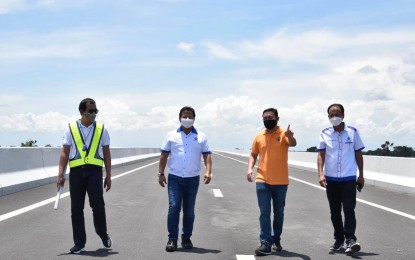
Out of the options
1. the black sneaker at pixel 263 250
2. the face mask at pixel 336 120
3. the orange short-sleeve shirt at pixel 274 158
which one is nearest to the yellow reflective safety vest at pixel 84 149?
the orange short-sleeve shirt at pixel 274 158

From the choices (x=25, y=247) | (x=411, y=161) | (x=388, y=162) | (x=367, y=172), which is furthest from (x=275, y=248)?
(x=367, y=172)

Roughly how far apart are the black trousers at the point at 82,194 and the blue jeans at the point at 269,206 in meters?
2.04

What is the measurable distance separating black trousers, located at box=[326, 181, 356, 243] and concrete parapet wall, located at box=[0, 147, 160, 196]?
29.6ft

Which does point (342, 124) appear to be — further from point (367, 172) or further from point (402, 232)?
point (367, 172)

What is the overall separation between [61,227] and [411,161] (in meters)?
11.2

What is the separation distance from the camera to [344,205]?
731 centimetres

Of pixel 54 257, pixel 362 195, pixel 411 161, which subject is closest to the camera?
pixel 54 257

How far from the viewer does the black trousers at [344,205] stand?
7.25 m

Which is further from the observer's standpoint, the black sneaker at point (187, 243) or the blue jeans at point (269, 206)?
the black sneaker at point (187, 243)

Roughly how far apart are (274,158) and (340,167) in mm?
910

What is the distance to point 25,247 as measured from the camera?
714cm

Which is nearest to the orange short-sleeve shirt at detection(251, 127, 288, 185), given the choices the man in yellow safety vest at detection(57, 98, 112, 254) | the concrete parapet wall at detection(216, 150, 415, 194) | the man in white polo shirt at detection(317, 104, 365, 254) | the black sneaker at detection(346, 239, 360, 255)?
the man in white polo shirt at detection(317, 104, 365, 254)

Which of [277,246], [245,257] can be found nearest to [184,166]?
[245,257]

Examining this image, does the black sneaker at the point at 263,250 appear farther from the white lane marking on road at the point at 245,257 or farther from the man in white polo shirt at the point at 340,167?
the man in white polo shirt at the point at 340,167
